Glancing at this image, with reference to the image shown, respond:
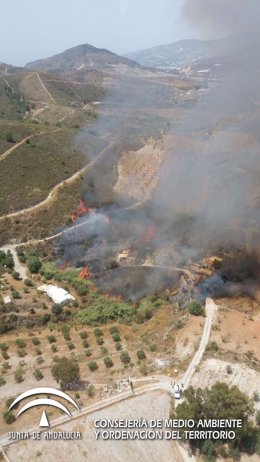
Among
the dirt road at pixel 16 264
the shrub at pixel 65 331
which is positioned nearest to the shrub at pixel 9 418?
the shrub at pixel 65 331

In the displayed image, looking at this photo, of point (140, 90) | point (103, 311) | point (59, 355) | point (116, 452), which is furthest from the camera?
point (140, 90)

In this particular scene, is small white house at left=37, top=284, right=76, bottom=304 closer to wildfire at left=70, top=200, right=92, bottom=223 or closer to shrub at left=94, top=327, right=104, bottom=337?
shrub at left=94, top=327, right=104, bottom=337

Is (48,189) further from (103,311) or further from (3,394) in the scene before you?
(3,394)

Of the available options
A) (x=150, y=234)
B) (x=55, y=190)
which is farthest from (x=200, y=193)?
(x=55, y=190)

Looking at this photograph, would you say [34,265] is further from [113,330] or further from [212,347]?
[212,347]

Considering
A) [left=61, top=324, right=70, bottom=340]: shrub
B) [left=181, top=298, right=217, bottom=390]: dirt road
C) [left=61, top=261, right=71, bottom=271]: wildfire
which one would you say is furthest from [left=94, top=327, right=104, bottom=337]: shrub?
[left=61, top=261, right=71, bottom=271]: wildfire

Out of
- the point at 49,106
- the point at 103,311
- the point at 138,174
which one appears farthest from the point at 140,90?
the point at 103,311
